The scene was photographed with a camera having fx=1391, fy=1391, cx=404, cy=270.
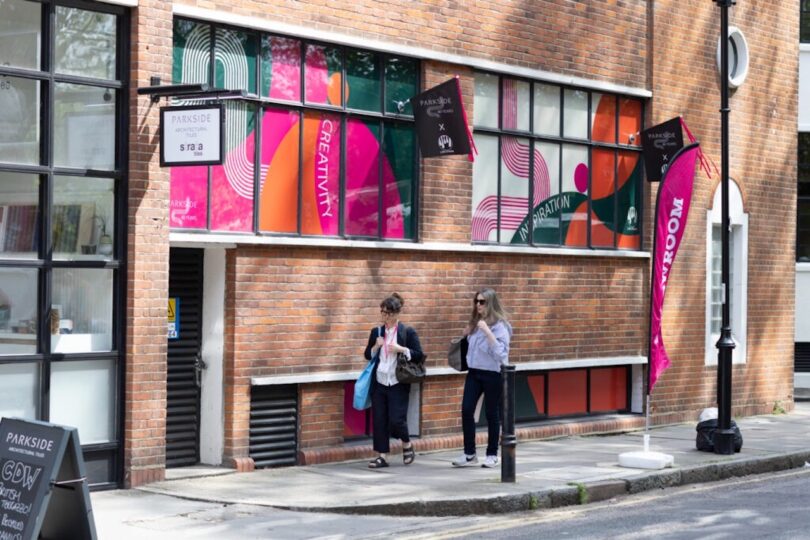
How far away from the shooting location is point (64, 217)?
12.6 m

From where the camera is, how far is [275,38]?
47.3 ft

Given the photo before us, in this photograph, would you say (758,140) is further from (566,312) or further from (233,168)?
(233,168)

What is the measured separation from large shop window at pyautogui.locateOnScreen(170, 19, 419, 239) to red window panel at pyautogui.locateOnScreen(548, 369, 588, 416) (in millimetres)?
3361

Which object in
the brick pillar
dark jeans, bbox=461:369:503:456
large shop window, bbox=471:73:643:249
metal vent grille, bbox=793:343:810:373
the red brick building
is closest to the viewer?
the red brick building

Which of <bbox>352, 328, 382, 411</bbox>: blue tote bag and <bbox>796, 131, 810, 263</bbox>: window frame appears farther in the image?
<bbox>796, 131, 810, 263</bbox>: window frame

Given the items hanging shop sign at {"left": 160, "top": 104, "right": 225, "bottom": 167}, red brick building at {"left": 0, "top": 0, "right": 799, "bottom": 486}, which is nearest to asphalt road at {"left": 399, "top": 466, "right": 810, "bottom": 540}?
red brick building at {"left": 0, "top": 0, "right": 799, "bottom": 486}

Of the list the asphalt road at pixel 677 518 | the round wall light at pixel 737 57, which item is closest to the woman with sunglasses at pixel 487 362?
the asphalt road at pixel 677 518

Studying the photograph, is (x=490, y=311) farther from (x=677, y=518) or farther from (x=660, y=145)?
(x=660, y=145)

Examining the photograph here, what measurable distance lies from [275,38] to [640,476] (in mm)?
5829

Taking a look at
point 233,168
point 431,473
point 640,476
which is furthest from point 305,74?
point 640,476

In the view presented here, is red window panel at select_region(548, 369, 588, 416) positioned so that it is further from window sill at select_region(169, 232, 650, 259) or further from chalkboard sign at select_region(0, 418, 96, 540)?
chalkboard sign at select_region(0, 418, 96, 540)

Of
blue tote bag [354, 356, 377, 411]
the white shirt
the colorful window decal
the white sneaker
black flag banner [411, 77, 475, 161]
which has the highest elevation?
the colorful window decal

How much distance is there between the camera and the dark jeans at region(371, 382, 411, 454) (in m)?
14.3

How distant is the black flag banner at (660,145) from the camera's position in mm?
18250
